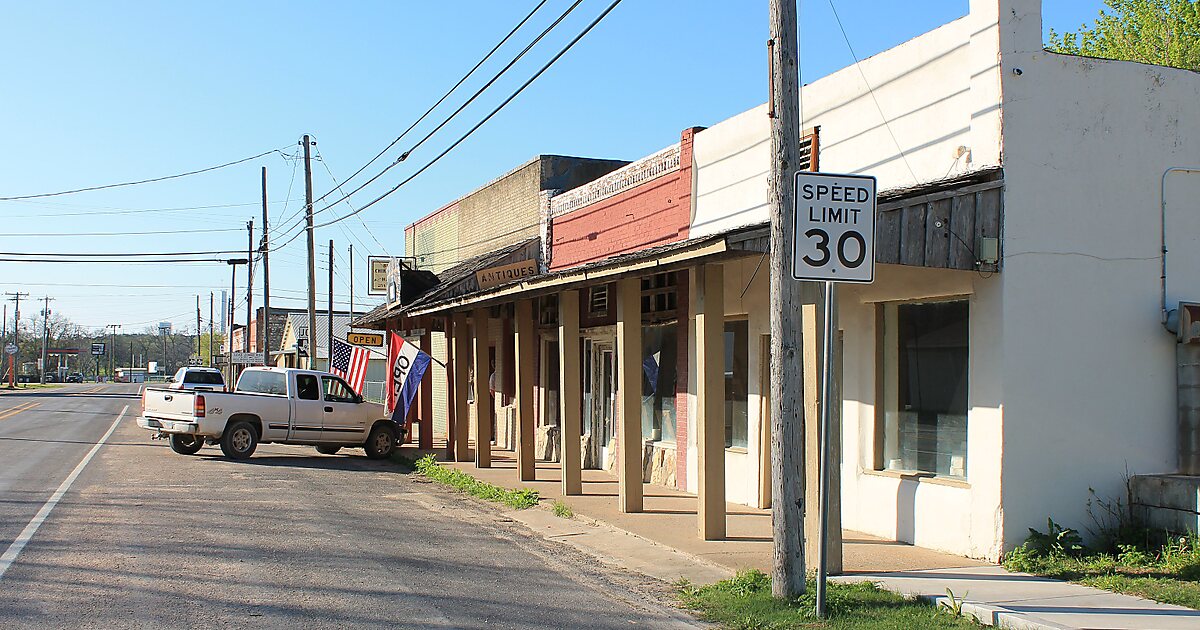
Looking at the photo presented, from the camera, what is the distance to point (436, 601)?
847cm

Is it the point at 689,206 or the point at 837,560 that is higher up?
the point at 689,206

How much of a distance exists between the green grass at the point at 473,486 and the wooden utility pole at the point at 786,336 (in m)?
6.94

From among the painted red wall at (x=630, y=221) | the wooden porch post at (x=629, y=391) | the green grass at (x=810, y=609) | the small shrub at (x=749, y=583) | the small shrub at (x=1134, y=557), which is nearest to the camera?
the green grass at (x=810, y=609)

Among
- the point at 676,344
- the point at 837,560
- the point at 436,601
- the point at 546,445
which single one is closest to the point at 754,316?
the point at 676,344

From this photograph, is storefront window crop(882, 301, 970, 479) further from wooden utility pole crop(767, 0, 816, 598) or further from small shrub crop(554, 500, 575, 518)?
small shrub crop(554, 500, 575, 518)

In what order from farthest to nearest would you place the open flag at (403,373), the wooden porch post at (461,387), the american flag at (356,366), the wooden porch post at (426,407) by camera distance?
the american flag at (356,366), the wooden porch post at (426,407), the open flag at (403,373), the wooden porch post at (461,387)

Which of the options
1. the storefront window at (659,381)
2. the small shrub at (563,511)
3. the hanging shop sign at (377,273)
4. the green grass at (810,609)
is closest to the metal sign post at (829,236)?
the green grass at (810,609)

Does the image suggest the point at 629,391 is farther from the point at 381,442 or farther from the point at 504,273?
the point at 381,442

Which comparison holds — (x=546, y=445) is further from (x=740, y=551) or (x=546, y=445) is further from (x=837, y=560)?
(x=837, y=560)

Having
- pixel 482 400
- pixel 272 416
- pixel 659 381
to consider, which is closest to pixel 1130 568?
pixel 659 381

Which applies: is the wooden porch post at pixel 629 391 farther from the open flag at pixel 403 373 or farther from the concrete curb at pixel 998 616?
the open flag at pixel 403 373

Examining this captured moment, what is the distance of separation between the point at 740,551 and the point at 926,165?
14.6 feet

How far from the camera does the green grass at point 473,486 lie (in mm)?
15188

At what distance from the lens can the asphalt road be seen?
25.9 ft
